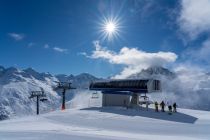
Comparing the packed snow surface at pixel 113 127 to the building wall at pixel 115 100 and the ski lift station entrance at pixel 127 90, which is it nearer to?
the building wall at pixel 115 100

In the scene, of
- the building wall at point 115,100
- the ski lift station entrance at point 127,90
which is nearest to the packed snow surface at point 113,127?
the building wall at point 115,100

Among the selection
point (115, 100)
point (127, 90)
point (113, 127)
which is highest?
point (127, 90)

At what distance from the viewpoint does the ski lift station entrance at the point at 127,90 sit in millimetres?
54594

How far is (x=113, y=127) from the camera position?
35312 millimetres

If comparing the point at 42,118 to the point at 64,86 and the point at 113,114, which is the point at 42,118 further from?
the point at 64,86

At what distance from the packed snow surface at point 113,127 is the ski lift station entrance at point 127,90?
651 cm

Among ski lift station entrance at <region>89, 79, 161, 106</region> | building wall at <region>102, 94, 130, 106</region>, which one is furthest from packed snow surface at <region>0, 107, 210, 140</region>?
ski lift station entrance at <region>89, 79, 161, 106</region>

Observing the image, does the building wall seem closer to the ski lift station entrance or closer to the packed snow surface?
the ski lift station entrance

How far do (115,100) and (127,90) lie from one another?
2.77 metres

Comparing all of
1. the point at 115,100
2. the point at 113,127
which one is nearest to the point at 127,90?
the point at 115,100

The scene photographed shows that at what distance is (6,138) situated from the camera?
27234 millimetres

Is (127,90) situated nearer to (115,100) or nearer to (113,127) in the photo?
(115,100)

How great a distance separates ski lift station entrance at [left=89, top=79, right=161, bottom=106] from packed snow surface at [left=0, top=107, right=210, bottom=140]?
6507 mm

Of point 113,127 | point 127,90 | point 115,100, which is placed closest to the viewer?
point 113,127
